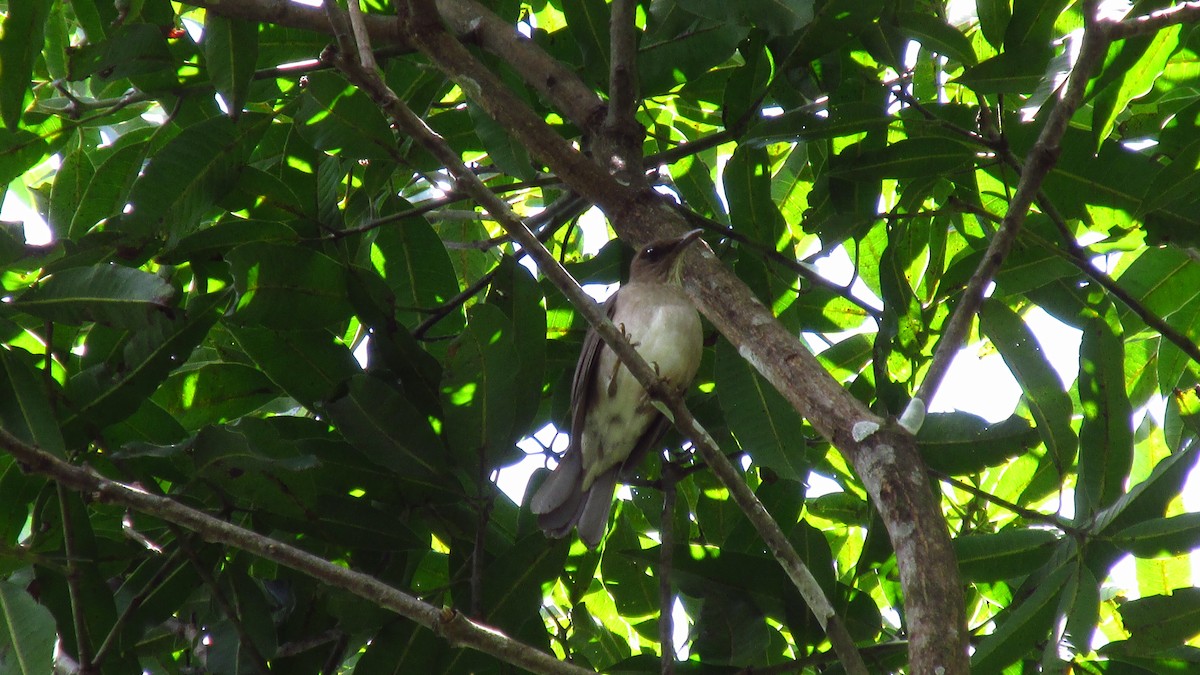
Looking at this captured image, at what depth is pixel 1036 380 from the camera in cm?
299

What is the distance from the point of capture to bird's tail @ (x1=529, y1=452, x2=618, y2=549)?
3621mm

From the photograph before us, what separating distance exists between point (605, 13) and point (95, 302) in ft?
5.63

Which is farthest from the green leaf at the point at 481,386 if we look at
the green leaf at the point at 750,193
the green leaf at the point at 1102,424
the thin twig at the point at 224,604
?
the green leaf at the point at 1102,424

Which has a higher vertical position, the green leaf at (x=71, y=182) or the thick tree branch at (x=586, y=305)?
the green leaf at (x=71, y=182)

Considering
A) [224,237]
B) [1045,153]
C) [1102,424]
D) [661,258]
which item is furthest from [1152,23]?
[224,237]

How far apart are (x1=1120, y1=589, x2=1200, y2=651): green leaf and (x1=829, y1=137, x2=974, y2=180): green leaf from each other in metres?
1.32

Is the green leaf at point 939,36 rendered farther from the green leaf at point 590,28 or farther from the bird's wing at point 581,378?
the bird's wing at point 581,378

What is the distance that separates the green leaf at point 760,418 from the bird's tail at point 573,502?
0.61 metres

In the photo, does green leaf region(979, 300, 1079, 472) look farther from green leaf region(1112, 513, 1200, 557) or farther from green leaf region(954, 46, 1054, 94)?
green leaf region(954, 46, 1054, 94)

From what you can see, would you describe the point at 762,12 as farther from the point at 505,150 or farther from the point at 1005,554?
the point at 1005,554

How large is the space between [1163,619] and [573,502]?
6.11 feet

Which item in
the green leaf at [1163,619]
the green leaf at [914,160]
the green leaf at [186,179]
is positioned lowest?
the green leaf at [1163,619]

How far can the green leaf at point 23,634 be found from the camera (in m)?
2.58

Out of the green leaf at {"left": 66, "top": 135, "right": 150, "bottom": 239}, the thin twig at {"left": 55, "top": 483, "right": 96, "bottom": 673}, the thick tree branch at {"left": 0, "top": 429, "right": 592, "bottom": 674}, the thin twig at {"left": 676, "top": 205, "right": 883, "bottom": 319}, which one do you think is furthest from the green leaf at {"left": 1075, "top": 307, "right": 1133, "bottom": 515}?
the green leaf at {"left": 66, "top": 135, "right": 150, "bottom": 239}
